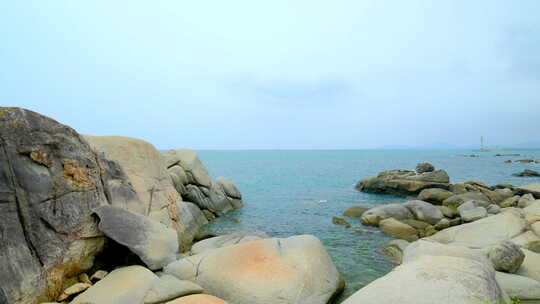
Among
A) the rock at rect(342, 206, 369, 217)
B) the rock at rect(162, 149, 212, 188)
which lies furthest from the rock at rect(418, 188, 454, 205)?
the rock at rect(162, 149, 212, 188)

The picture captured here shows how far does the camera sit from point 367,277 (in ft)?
32.6

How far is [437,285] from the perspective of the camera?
216 inches

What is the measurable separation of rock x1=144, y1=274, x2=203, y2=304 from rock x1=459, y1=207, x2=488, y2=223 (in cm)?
1557

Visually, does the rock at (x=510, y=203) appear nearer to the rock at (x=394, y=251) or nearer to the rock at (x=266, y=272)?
the rock at (x=394, y=251)

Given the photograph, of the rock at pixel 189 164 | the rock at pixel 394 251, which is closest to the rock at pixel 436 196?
the rock at pixel 394 251

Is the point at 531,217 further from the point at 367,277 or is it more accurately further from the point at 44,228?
the point at 44,228

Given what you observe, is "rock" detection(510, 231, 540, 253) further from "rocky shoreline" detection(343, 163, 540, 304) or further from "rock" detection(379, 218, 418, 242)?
"rock" detection(379, 218, 418, 242)

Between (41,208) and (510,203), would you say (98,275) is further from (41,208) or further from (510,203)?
(510,203)

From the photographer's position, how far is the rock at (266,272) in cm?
704

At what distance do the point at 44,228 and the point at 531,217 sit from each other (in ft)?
56.0

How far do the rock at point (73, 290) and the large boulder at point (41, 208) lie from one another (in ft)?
0.70

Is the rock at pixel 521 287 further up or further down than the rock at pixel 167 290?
further down

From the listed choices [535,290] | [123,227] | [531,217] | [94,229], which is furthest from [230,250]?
[531,217]

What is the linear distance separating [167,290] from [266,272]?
7.50 ft
